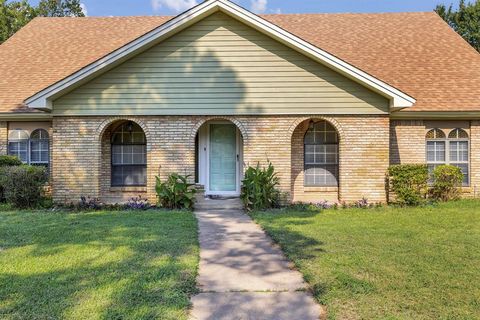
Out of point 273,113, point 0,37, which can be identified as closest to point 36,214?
point 273,113

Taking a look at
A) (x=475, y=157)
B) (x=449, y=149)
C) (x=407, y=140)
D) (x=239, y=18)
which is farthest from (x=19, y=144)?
(x=475, y=157)

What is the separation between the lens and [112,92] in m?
11.5

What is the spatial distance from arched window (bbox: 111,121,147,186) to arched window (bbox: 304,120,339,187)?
521cm

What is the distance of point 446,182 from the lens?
12000mm

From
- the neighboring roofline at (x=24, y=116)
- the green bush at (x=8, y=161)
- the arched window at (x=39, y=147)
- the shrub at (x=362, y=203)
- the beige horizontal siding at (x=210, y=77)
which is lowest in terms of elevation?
the shrub at (x=362, y=203)

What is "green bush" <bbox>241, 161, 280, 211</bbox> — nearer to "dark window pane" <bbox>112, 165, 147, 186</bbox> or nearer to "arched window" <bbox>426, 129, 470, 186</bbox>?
"dark window pane" <bbox>112, 165, 147, 186</bbox>

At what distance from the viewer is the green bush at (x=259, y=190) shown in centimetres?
1084

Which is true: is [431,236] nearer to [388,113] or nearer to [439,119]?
[388,113]

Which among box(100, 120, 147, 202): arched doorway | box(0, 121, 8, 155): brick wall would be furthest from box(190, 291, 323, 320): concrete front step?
box(0, 121, 8, 155): brick wall

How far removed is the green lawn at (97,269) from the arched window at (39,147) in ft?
16.6

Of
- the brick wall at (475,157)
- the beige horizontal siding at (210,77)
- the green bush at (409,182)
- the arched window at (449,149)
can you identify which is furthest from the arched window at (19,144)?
the brick wall at (475,157)

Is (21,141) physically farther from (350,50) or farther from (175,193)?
(350,50)

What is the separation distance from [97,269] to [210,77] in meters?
7.44

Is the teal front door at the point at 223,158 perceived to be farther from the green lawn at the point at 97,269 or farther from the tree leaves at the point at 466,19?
the tree leaves at the point at 466,19
